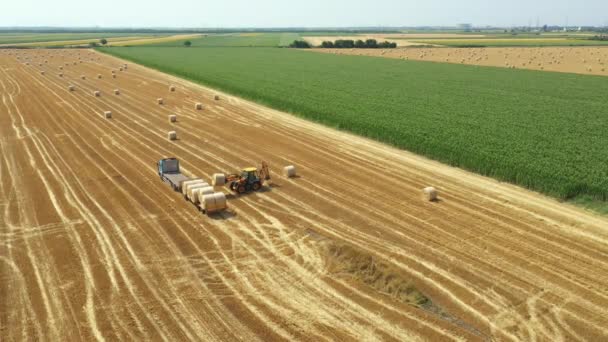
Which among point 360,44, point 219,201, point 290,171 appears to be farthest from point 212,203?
point 360,44

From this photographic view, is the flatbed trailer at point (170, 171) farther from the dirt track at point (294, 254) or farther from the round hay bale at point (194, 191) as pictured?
the round hay bale at point (194, 191)

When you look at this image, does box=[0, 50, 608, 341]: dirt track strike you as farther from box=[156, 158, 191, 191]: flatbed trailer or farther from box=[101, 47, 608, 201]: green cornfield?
box=[101, 47, 608, 201]: green cornfield

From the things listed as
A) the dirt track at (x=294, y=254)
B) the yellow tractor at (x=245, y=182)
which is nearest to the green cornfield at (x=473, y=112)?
the dirt track at (x=294, y=254)

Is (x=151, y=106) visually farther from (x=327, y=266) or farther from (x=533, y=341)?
(x=533, y=341)

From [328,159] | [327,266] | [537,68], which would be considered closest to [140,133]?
[328,159]

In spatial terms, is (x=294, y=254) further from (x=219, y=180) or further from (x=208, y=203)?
(x=219, y=180)

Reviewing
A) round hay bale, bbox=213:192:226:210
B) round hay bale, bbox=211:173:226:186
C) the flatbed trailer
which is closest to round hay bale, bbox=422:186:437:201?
round hay bale, bbox=213:192:226:210
